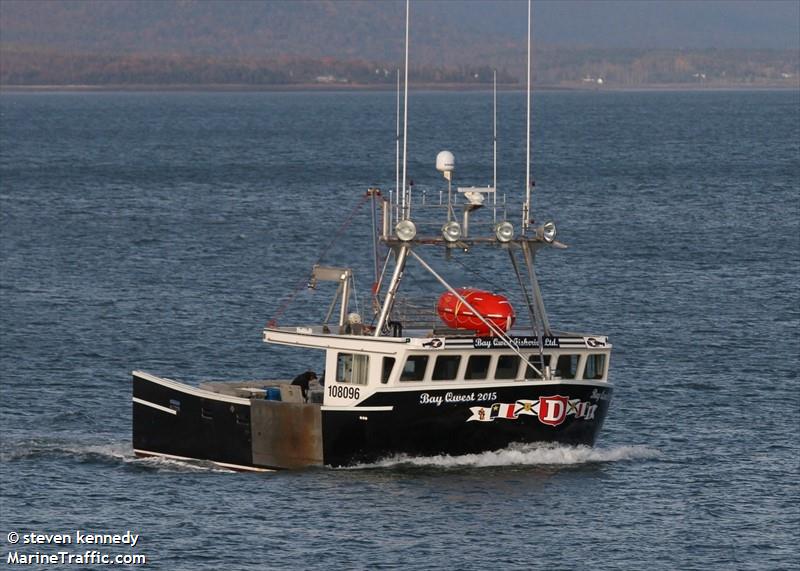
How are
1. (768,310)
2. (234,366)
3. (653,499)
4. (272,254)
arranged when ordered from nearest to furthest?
(653,499) < (234,366) < (768,310) < (272,254)

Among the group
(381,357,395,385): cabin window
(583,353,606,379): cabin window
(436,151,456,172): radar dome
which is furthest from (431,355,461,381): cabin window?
(436,151,456,172): radar dome

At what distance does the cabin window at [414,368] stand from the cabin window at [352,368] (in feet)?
3.69

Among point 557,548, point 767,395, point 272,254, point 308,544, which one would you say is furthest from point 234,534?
point 272,254

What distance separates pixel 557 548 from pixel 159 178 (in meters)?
140

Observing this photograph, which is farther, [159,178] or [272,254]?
[159,178]

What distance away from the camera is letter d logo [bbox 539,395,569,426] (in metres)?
55.1

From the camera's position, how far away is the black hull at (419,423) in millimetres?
54656

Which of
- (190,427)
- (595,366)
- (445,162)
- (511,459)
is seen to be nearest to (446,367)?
(511,459)

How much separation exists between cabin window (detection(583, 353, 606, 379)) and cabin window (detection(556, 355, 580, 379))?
1.02 ft

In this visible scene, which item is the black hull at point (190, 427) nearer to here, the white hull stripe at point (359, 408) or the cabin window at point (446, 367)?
the white hull stripe at point (359, 408)

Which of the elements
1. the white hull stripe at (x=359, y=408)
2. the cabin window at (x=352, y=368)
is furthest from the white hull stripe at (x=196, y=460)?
the cabin window at (x=352, y=368)

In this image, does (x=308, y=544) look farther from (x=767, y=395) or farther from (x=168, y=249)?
(x=168, y=249)

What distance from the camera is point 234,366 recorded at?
7606cm

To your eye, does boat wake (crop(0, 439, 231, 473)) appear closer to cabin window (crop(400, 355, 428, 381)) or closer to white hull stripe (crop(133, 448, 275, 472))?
white hull stripe (crop(133, 448, 275, 472))
